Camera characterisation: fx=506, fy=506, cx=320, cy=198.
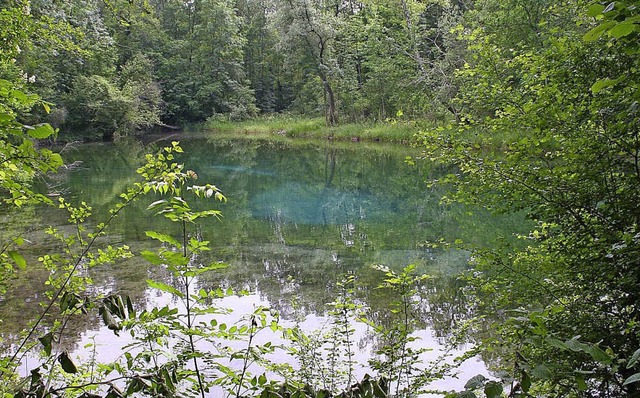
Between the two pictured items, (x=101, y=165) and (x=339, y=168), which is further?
(x=101, y=165)

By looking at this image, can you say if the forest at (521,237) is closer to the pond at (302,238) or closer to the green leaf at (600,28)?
the green leaf at (600,28)

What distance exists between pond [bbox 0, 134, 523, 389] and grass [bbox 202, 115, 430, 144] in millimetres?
5948

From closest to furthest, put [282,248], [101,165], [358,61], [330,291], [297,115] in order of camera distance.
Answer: [330,291] < [282,248] < [101,165] < [358,61] < [297,115]

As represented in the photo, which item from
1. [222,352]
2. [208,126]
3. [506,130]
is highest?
[506,130]

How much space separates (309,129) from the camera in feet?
104

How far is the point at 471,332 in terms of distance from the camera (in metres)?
5.29

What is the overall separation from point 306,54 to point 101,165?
564 inches

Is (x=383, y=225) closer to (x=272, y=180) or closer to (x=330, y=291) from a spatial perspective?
(x=330, y=291)

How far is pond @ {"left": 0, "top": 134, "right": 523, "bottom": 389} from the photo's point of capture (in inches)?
A: 232

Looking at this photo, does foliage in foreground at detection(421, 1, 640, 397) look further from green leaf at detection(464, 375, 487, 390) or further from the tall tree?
the tall tree

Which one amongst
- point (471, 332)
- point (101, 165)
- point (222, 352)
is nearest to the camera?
point (222, 352)

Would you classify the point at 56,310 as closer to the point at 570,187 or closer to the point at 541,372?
the point at 570,187

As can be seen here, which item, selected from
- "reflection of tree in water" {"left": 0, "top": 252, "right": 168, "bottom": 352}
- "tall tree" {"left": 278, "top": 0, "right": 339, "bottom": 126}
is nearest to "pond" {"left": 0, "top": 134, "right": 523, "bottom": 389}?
"reflection of tree in water" {"left": 0, "top": 252, "right": 168, "bottom": 352}

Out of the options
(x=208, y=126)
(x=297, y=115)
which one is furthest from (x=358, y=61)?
(x=208, y=126)
